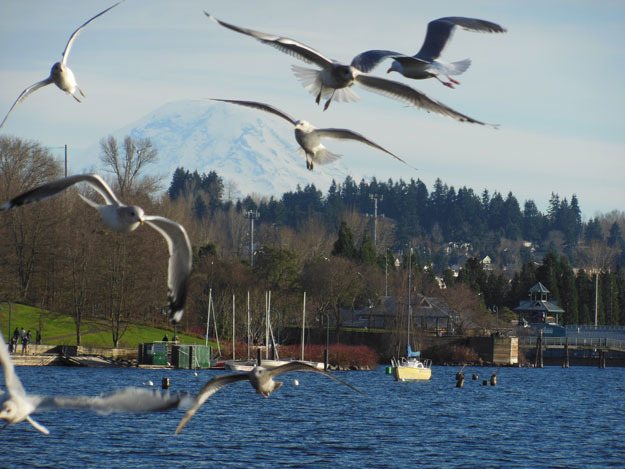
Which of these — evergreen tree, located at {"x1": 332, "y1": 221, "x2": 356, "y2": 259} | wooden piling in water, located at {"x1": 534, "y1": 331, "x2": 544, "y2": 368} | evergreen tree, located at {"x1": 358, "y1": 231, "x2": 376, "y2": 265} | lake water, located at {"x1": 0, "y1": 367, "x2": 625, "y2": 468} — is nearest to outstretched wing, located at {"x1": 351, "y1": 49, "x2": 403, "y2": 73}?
lake water, located at {"x1": 0, "y1": 367, "x2": 625, "y2": 468}

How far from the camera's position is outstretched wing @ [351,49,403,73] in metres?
17.3

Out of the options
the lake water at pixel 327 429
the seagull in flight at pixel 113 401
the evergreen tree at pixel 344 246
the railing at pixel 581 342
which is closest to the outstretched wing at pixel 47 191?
the seagull in flight at pixel 113 401

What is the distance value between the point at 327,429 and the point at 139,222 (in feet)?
108

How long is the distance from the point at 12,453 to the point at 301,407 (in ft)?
74.3

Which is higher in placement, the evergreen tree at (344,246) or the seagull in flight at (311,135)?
the evergreen tree at (344,246)

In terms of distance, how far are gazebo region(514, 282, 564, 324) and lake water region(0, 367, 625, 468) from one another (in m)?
63.4

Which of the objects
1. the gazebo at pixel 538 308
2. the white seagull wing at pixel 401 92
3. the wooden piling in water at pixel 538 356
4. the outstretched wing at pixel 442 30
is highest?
the gazebo at pixel 538 308

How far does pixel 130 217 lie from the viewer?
13.7m

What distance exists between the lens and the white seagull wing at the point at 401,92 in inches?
662

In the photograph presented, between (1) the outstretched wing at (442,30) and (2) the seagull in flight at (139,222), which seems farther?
(1) the outstretched wing at (442,30)

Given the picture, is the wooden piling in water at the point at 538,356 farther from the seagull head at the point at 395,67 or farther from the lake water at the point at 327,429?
the seagull head at the point at 395,67

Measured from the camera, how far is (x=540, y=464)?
37094 mm

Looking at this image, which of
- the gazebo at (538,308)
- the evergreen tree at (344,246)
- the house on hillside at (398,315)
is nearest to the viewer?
the house on hillside at (398,315)

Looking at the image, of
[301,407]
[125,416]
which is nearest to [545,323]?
[301,407]
